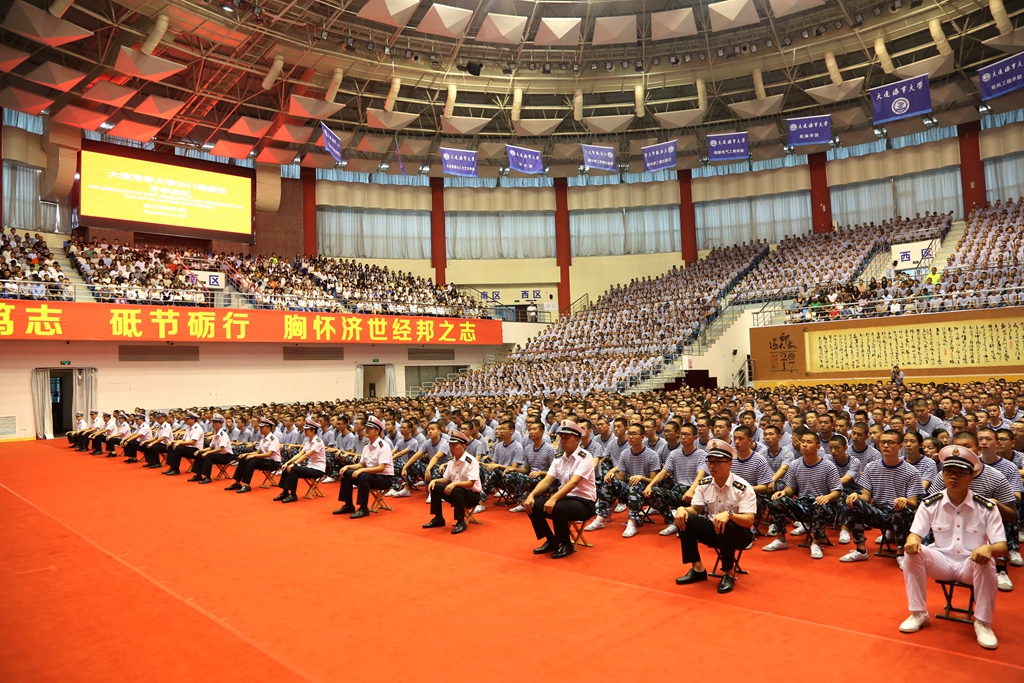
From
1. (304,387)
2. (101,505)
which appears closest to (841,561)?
(101,505)

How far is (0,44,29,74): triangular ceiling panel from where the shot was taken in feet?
66.4

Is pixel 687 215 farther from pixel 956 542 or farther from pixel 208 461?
pixel 956 542

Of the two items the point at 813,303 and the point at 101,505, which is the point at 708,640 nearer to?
the point at 101,505

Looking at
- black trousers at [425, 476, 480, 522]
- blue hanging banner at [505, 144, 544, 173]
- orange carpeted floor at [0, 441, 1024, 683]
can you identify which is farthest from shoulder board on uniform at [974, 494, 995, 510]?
blue hanging banner at [505, 144, 544, 173]

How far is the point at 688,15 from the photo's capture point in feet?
76.8

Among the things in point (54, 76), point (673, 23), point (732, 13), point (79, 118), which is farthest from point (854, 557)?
point (79, 118)

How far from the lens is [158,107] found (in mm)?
24531

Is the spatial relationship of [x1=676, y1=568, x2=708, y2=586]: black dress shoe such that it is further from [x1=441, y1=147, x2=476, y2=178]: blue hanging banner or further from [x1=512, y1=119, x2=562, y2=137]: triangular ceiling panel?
[x1=512, y1=119, x2=562, y2=137]: triangular ceiling panel

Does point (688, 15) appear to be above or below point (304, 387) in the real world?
above

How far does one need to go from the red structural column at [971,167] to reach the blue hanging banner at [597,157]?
621 inches

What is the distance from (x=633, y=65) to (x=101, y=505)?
26.2 metres

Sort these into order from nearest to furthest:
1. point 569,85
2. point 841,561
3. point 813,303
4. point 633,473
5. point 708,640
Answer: point 708,640 < point 841,561 < point 633,473 < point 813,303 < point 569,85

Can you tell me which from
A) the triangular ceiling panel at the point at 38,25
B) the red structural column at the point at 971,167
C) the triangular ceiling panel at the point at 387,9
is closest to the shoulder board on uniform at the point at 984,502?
the triangular ceiling panel at the point at 387,9

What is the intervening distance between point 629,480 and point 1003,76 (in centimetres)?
2223
